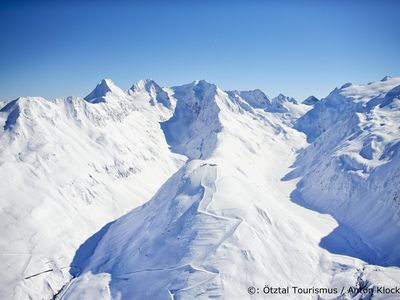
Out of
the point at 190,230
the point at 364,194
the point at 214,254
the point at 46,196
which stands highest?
the point at 46,196

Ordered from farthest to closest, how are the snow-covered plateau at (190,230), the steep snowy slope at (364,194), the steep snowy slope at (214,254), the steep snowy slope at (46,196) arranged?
the steep snowy slope at (364,194) → the steep snowy slope at (46,196) → the snow-covered plateau at (190,230) → the steep snowy slope at (214,254)

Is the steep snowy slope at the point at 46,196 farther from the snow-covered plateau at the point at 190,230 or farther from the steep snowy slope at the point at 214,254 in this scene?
the steep snowy slope at the point at 214,254

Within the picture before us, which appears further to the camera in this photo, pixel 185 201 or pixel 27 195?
pixel 27 195

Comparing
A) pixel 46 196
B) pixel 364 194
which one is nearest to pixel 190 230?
pixel 46 196

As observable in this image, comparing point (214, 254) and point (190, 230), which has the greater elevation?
point (190, 230)

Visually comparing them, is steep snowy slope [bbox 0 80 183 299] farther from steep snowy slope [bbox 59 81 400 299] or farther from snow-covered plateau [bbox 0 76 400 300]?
steep snowy slope [bbox 59 81 400 299]

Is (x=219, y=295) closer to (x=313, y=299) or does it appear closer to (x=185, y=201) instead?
(x=313, y=299)

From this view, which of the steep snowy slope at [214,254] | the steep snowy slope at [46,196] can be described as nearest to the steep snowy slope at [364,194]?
the steep snowy slope at [214,254]

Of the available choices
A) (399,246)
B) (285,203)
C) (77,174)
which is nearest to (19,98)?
(77,174)

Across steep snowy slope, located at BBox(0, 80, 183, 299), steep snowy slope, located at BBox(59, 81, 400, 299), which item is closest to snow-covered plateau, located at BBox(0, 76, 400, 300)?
steep snowy slope, located at BBox(59, 81, 400, 299)

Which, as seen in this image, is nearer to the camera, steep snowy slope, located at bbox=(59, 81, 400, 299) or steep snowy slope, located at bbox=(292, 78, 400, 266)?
steep snowy slope, located at bbox=(59, 81, 400, 299)

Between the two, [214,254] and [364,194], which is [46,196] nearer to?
[214,254]
